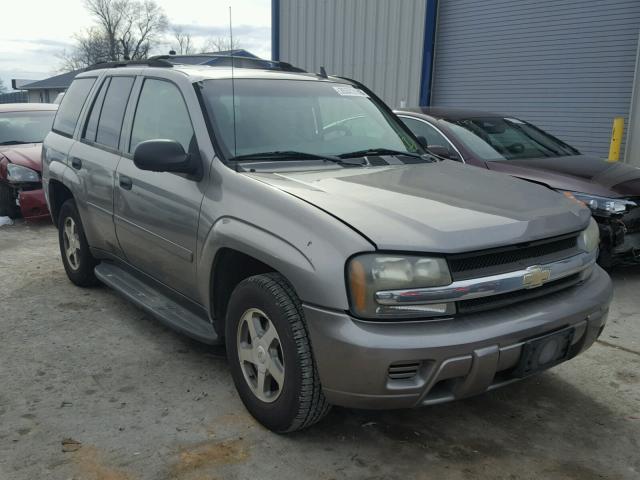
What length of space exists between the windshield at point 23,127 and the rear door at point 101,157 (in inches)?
186

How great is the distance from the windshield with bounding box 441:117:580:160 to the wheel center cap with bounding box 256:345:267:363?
3.69 m

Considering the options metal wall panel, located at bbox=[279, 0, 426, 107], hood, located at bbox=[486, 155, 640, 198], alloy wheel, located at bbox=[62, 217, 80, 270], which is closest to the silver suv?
alloy wheel, located at bbox=[62, 217, 80, 270]

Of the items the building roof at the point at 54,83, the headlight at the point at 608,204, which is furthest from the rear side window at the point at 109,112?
the building roof at the point at 54,83

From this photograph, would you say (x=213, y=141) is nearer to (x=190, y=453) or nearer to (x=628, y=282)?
(x=190, y=453)

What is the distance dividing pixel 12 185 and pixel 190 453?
6.31 meters

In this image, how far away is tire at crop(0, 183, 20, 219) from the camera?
25.7ft

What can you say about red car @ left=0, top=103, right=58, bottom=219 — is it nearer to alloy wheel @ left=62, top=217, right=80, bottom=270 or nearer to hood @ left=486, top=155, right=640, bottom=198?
alloy wheel @ left=62, top=217, right=80, bottom=270

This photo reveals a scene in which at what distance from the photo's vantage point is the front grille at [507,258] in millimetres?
2371

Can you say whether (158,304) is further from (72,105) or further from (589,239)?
(589,239)

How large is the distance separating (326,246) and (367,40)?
1216 centimetres

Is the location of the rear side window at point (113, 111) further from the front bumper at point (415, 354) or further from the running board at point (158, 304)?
the front bumper at point (415, 354)

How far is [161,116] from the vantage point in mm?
3646

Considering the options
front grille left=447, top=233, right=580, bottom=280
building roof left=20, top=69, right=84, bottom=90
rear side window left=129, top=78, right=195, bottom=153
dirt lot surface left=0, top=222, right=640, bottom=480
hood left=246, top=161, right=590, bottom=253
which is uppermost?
rear side window left=129, top=78, right=195, bottom=153

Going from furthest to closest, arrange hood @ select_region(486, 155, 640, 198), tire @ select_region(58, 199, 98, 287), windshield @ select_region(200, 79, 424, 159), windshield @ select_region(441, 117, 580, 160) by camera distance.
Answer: windshield @ select_region(441, 117, 580, 160), hood @ select_region(486, 155, 640, 198), tire @ select_region(58, 199, 98, 287), windshield @ select_region(200, 79, 424, 159)
